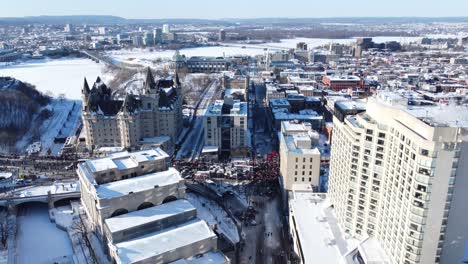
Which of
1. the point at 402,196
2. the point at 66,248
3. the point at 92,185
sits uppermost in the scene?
the point at 402,196

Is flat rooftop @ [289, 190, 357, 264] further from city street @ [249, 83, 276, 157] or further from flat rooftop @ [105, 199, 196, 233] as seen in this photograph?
city street @ [249, 83, 276, 157]

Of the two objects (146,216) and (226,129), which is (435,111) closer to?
(146,216)

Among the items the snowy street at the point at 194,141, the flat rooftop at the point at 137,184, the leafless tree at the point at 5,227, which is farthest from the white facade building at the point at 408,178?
the leafless tree at the point at 5,227

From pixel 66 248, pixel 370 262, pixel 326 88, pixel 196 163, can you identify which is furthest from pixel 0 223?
pixel 326 88

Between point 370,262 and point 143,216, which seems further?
point 143,216

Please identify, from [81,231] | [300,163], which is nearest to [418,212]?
[300,163]

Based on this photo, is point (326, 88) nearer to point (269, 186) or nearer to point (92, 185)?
point (269, 186)

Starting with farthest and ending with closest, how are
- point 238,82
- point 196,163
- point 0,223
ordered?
point 238,82, point 196,163, point 0,223

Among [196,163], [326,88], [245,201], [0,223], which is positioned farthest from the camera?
[326,88]
